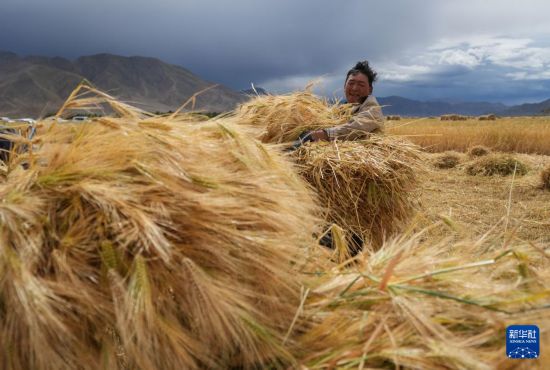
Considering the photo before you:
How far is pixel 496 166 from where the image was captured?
9.97 meters

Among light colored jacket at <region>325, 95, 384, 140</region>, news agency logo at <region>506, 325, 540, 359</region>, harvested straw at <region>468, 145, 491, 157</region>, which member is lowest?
harvested straw at <region>468, 145, 491, 157</region>

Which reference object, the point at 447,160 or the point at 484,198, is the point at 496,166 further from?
the point at 484,198

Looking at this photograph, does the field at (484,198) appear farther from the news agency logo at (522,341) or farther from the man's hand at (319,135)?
the news agency logo at (522,341)

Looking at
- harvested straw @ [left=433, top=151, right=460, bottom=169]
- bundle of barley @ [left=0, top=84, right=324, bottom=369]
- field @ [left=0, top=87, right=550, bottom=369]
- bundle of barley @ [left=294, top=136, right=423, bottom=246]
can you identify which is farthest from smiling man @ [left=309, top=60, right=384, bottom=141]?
harvested straw @ [left=433, top=151, right=460, bottom=169]

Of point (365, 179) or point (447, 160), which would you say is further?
point (447, 160)

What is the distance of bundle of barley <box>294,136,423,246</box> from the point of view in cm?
303

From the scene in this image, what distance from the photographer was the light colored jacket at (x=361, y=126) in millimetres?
3371

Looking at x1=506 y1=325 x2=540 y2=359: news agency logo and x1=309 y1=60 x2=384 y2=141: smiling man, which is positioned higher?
x1=309 y1=60 x2=384 y2=141: smiling man

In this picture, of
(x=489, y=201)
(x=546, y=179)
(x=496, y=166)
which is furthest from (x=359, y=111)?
(x=496, y=166)

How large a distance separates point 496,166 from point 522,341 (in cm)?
991

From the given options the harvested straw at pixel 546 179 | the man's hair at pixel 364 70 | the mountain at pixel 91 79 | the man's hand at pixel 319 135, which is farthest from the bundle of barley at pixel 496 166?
the mountain at pixel 91 79

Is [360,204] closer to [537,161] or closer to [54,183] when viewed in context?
[54,183]

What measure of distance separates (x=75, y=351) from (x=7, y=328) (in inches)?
6.1

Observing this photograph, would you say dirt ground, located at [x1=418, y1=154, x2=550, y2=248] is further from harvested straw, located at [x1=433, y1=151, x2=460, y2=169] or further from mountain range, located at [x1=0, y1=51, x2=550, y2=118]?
mountain range, located at [x1=0, y1=51, x2=550, y2=118]
